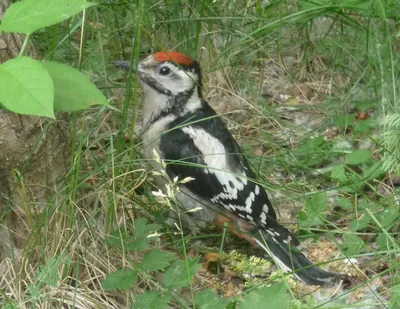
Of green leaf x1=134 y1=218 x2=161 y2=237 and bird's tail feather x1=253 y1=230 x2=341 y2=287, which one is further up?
green leaf x1=134 y1=218 x2=161 y2=237

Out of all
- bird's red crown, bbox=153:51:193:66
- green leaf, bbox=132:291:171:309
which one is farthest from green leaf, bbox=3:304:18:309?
bird's red crown, bbox=153:51:193:66

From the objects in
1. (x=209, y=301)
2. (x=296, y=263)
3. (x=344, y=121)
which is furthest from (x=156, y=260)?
(x=344, y=121)

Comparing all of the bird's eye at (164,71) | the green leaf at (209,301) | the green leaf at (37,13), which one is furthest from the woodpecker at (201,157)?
the green leaf at (37,13)

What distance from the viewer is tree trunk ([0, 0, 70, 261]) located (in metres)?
2.63

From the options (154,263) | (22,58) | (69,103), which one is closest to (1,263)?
(154,263)

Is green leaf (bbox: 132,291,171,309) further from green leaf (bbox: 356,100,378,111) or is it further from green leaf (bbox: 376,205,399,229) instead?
green leaf (bbox: 356,100,378,111)

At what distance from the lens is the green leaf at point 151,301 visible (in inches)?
103

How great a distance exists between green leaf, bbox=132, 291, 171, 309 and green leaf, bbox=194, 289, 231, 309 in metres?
0.10

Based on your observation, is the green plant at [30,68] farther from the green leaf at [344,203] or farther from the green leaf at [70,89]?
the green leaf at [344,203]

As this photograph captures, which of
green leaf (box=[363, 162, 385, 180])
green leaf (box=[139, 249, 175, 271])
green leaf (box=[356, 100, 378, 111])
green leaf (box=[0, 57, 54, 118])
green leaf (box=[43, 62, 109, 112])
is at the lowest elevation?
green leaf (box=[356, 100, 378, 111])

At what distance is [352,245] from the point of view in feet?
10.1

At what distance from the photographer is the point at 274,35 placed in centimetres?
458

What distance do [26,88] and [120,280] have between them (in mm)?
1077

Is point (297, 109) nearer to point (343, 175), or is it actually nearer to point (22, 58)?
point (343, 175)
